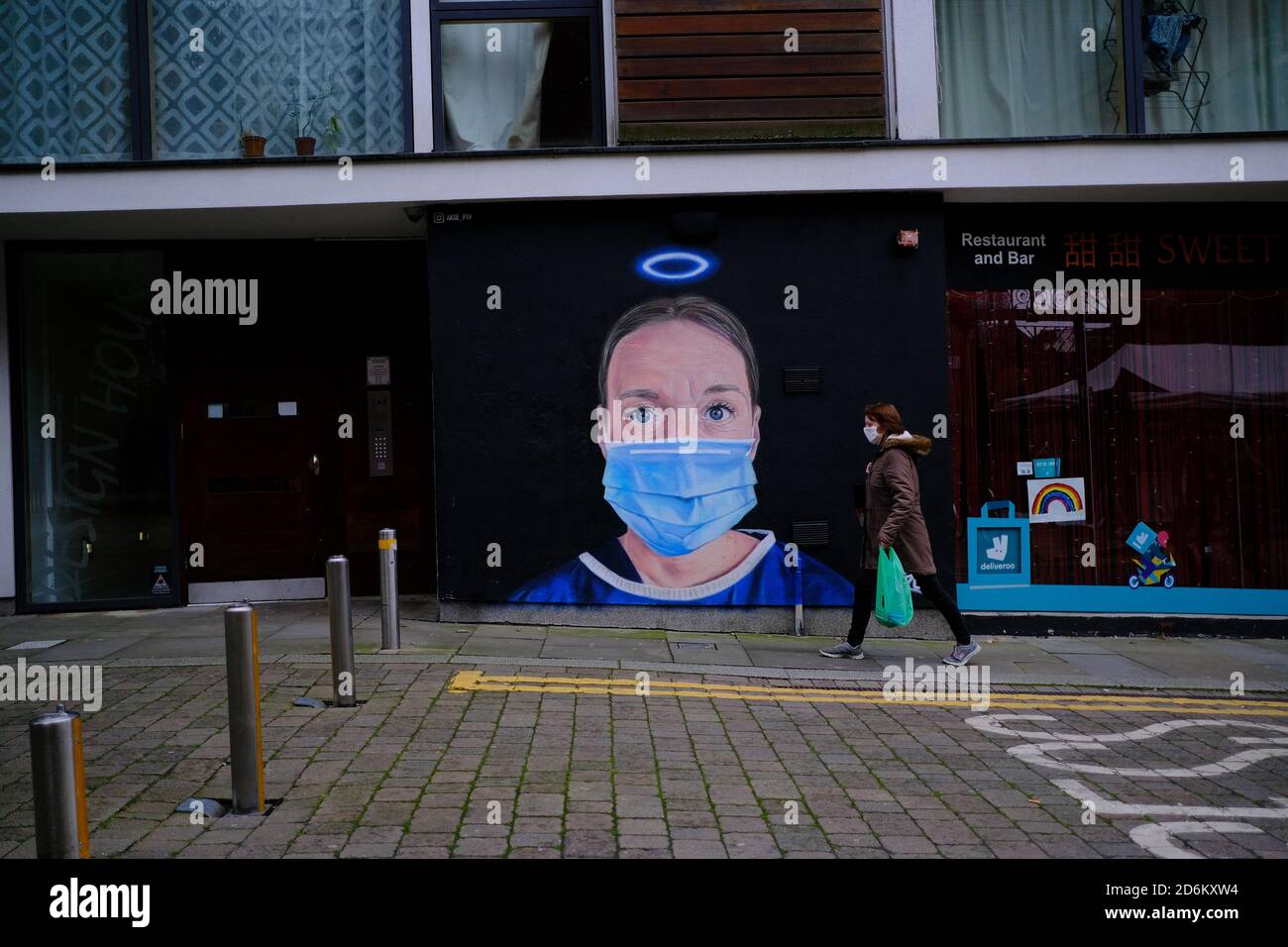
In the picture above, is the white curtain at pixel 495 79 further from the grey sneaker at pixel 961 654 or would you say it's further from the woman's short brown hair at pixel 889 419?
the grey sneaker at pixel 961 654

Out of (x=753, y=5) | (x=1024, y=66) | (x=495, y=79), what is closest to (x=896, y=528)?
(x=753, y=5)

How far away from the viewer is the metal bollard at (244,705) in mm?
4754

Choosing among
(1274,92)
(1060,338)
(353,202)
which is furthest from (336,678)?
(1274,92)

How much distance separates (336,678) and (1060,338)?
7.35 metres

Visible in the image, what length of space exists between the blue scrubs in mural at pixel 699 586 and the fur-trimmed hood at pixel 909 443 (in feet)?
5.40

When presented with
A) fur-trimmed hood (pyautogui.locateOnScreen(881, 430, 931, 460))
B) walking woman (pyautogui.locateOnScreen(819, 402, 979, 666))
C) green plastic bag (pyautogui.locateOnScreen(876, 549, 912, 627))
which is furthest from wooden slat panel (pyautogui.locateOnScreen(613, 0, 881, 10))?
green plastic bag (pyautogui.locateOnScreen(876, 549, 912, 627))

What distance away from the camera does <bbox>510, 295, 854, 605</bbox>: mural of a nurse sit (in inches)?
380

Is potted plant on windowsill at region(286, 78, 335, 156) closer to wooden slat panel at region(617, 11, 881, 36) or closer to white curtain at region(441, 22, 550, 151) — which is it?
white curtain at region(441, 22, 550, 151)

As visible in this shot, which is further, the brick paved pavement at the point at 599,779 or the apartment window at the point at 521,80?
the apartment window at the point at 521,80

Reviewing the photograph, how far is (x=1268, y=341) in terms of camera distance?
33.8 feet
